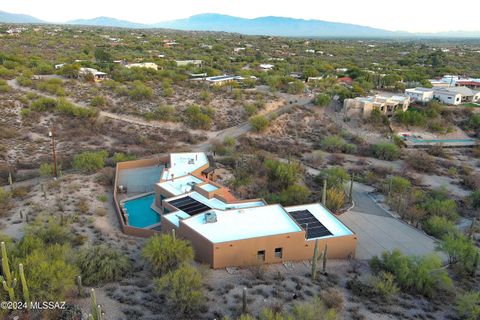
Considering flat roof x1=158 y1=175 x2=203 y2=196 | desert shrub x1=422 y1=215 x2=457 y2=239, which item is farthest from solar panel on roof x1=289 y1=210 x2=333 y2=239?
desert shrub x1=422 y1=215 x2=457 y2=239

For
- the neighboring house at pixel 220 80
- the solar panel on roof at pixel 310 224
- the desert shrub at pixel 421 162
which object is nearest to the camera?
the solar panel on roof at pixel 310 224

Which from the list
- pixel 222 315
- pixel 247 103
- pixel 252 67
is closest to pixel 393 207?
pixel 222 315

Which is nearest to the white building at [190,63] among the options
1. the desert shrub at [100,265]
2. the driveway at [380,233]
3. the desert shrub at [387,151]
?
the desert shrub at [387,151]

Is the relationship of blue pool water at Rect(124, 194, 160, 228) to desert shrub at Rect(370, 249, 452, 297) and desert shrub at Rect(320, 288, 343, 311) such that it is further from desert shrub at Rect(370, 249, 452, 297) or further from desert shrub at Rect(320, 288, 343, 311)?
desert shrub at Rect(370, 249, 452, 297)

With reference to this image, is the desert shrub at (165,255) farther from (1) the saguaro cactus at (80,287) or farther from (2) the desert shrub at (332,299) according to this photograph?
(2) the desert shrub at (332,299)

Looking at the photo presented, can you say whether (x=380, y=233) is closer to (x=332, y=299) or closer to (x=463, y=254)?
(x=463, y=254)
